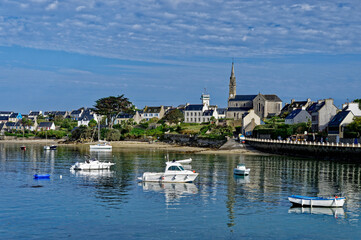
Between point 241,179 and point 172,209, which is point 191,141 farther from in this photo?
point 172,209

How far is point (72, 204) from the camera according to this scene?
32.2 m

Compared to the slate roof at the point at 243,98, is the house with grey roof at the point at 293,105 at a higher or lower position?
lower

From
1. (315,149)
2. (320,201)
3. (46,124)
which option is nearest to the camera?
(320,201)

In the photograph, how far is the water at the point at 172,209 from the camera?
25234 millimetres

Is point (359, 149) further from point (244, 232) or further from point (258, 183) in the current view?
point (244, 232)

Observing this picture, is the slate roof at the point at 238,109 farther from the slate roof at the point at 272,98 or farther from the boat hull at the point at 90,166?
the boat hull at the point at 90,166

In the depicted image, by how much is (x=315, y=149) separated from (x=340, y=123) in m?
11.0

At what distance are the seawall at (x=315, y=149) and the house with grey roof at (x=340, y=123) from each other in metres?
8.16

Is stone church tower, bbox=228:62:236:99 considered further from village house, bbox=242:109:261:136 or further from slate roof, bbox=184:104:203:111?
village house, bbox=242:109:261:136

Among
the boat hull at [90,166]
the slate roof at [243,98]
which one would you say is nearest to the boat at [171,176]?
the boat hull at [90,166]

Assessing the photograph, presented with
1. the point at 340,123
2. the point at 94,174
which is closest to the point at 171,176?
the point at 94,174

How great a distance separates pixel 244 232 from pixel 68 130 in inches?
6046

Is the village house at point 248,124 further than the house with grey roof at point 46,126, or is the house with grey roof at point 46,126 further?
the house with grey roof at point 46,126

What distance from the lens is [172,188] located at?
3997cm
